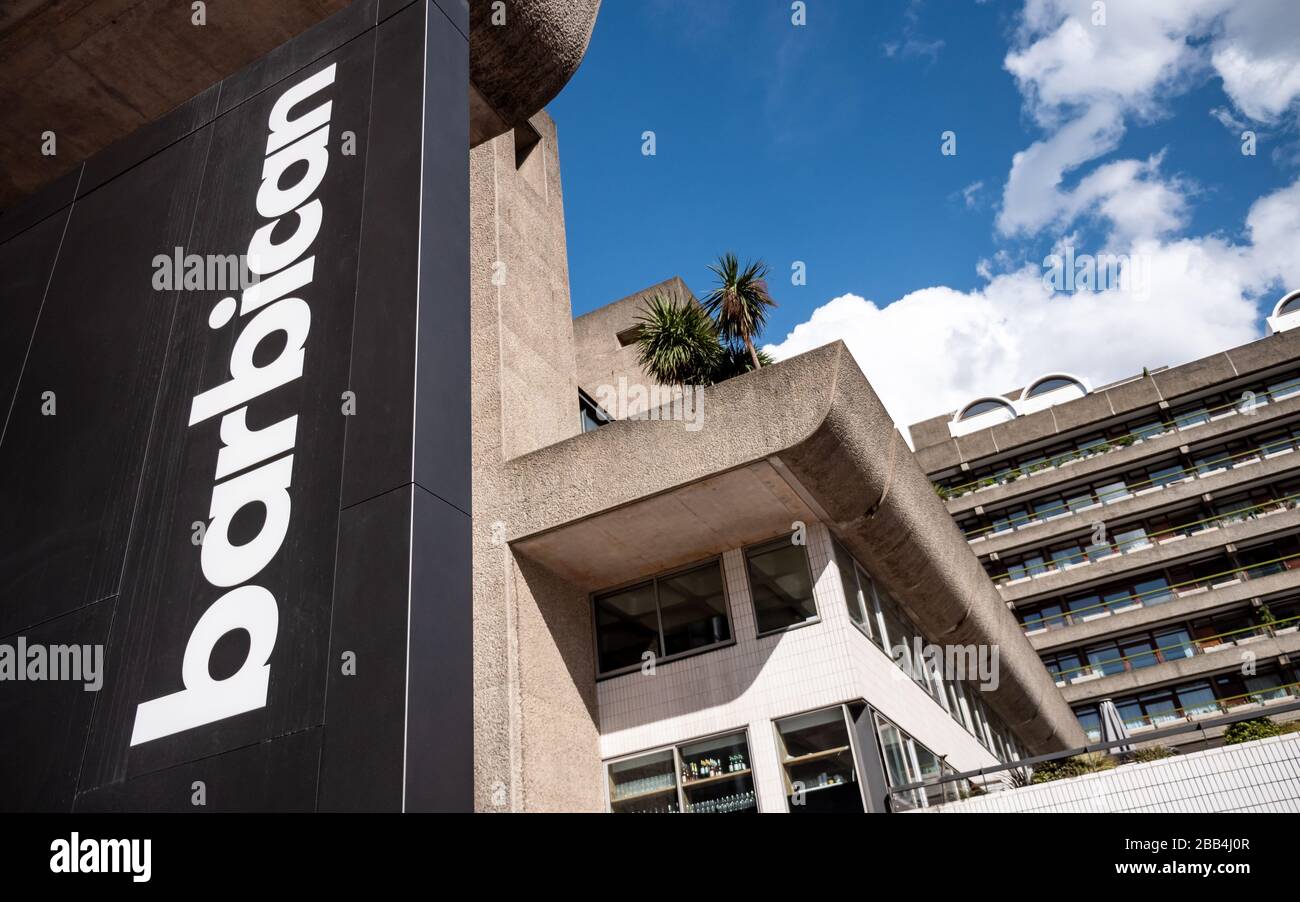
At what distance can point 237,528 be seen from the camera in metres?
5.41

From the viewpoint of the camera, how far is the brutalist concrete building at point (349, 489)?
15.7ft

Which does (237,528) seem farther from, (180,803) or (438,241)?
(438,241)

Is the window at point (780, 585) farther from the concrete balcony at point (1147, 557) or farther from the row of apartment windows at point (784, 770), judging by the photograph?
the concrete balcony at point (1147, 557)

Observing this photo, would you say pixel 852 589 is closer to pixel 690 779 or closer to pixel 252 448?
pixel 690 779

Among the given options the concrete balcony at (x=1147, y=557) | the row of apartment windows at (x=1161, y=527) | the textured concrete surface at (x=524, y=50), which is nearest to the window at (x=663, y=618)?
the textured concrete surface at (x=524, y=50)

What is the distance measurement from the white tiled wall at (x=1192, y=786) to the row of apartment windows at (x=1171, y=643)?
35.1m

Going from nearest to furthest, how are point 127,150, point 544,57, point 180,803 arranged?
point 180,803 → point 127,150 → point 544,57

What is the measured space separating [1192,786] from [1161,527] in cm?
3975

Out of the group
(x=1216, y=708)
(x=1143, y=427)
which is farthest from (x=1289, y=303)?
(x=1216, y=708)

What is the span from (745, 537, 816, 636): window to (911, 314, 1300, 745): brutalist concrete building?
3216cm

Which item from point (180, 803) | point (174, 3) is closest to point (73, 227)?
point (174, 3)

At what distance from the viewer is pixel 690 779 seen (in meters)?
15.2
